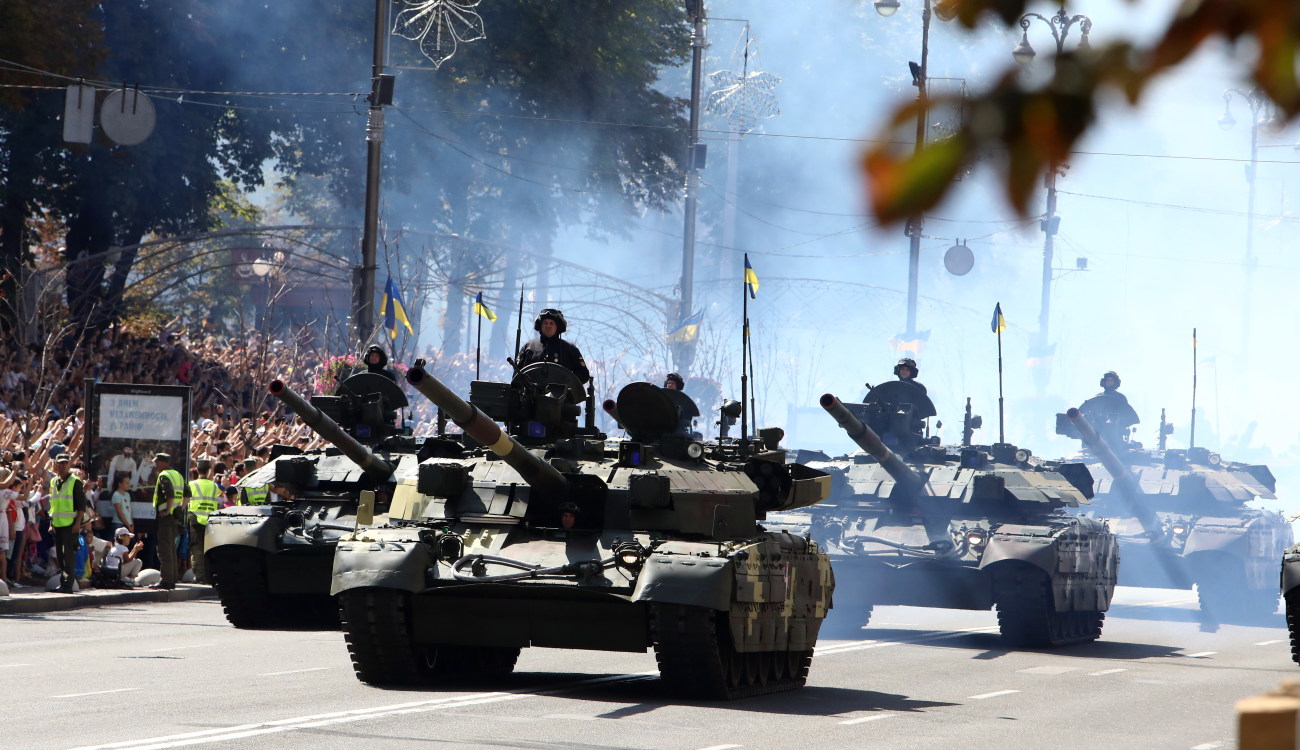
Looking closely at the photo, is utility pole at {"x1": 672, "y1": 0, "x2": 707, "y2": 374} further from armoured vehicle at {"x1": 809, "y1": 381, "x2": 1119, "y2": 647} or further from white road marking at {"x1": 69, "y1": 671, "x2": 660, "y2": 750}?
white road marking at {"x1": 69, "y1": 671, "x2": 660, "y2": 750}

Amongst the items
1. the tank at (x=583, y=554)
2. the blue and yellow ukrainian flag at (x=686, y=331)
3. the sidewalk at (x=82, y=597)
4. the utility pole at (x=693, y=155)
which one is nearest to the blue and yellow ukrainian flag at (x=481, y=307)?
the tank at (x=583, y=554)

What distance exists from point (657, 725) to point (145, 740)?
9.83 ft

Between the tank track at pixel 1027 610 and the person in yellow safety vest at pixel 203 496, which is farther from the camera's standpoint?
the person in yellow safety vest at pixel 203 496

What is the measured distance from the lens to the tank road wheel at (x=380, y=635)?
12500mm

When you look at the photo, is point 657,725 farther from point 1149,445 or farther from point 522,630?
point 1149,445

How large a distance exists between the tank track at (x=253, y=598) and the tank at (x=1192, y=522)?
9546 millimetres

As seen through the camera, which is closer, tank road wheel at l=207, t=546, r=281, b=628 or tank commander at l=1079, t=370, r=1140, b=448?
tank road wheel at l=207, t=546, r=281, b=628

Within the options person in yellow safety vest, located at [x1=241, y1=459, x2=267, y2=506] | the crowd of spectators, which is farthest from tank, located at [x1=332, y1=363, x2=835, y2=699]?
the crowd of spectators

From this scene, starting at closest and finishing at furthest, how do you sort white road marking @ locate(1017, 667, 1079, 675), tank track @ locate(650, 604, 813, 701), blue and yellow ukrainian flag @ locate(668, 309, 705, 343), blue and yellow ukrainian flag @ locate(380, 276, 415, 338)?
1. tank track @ locate(650, 604, 813, 701)
2. white road marking @ locate(1017, 667, 1079, 675)
3. blue and yellow ukrainian flag @ locate(380, 276, 415, 338)
4. blue and yellow ukrainian flag @ locate(668, 309, 705, 343)

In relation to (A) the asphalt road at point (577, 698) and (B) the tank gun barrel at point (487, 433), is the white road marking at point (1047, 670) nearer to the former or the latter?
(A) the asphalt road at point (577, 698)

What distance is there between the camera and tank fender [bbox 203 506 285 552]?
1667cm

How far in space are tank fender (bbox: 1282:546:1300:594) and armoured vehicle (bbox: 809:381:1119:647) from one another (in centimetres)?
264

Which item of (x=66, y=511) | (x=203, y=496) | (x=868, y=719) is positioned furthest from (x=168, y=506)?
(x=868, y=719)

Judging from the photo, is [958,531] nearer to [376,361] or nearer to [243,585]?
[376,361]
